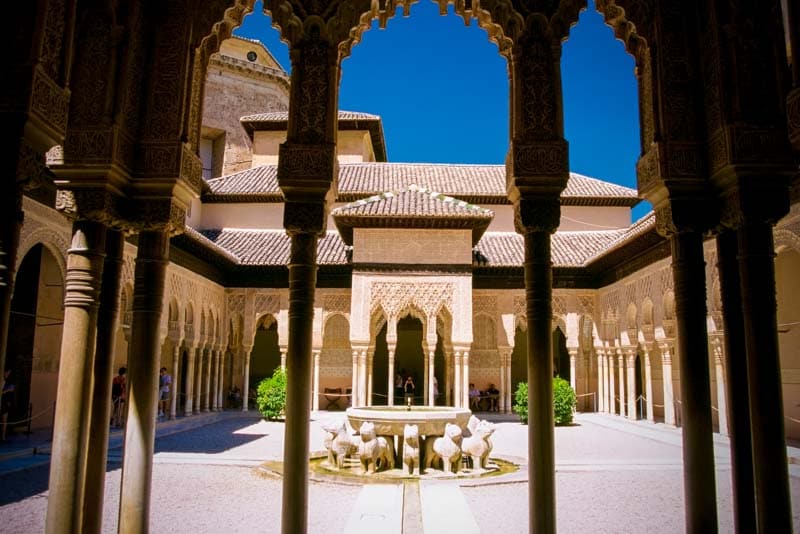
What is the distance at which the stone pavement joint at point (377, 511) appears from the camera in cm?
626

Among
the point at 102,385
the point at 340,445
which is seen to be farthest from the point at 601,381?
the point at 102,385

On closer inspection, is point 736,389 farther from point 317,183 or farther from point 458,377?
point 458,377

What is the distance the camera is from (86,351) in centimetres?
413

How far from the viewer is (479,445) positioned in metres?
9.57

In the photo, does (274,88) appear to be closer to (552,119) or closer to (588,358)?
(588,358)

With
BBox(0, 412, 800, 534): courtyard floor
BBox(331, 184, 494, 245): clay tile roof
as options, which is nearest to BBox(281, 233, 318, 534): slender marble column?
BBox(0, 412, 800, 534): courtyard floor

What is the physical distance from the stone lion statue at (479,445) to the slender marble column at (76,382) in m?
6.46

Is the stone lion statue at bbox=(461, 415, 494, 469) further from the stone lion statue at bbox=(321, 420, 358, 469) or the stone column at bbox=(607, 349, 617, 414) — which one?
the stone column at bbox=(607, 349, 617, 414)

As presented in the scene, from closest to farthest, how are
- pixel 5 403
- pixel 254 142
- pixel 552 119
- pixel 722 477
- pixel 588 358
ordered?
pixel 552 119
pixel 722 477
pixel 5 403
pixel 588 358
pixel 254 142

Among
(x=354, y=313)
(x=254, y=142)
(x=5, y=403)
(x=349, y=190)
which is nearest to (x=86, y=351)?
(x=5, y=403)

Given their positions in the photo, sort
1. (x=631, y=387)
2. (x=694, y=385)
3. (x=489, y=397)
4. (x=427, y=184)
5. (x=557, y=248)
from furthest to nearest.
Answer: (x=427, y=184) < (x=557, y=248) < (x=489, y=397) < (x=631, y=387) < (x=694, y=385)

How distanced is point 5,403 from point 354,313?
31.8 feet

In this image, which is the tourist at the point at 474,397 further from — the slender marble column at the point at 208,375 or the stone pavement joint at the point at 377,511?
the stone pavement joint at the point at 377,511

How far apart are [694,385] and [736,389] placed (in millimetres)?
345
